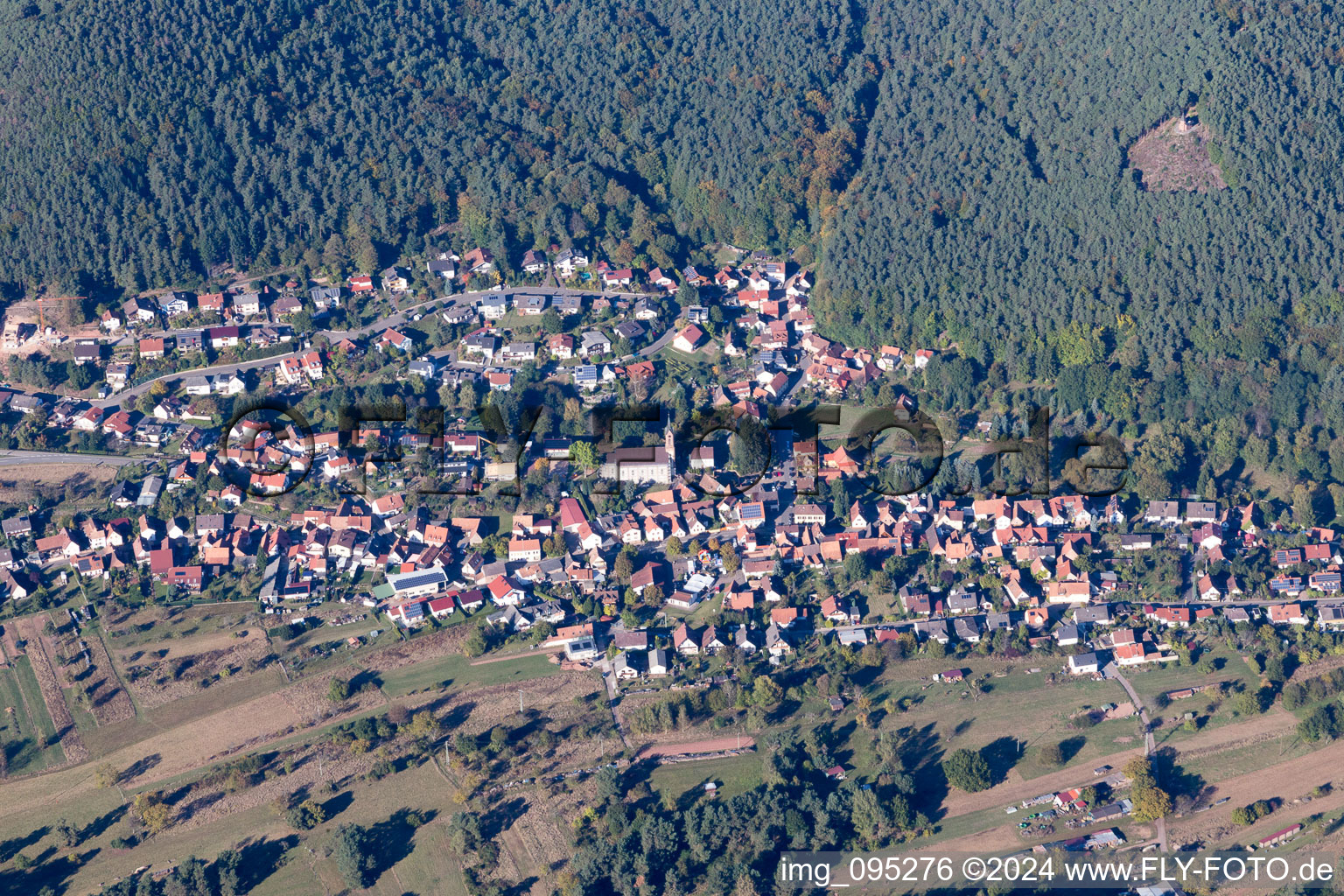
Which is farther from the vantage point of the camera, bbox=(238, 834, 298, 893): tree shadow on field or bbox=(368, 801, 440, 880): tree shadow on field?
bbox=(368, 801, 440, 880): tree shadow on field

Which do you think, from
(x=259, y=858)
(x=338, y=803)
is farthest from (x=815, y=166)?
(x=259, y=858)

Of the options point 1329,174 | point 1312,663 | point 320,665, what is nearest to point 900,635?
point 1312,663

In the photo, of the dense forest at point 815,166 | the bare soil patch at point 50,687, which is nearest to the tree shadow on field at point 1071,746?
the dense forest at point 815,166

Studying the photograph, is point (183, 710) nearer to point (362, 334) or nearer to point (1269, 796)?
point (362, 334)

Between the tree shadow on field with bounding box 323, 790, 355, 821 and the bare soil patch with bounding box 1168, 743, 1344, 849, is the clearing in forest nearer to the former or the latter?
the bare soil patch with bounding box 1168, 743, 1344, 849

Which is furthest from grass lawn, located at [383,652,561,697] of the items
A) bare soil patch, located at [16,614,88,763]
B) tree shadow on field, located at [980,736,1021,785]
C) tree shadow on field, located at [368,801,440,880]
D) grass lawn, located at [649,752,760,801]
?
tree shadow on field, located at [980,736,1021,785]

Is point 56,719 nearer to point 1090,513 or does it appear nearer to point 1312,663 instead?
point 1090,513
